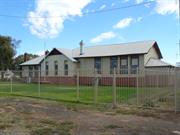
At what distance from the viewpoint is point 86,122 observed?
10641 mm

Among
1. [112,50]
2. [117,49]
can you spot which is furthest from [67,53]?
[117,49]

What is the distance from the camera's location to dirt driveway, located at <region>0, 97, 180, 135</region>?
29.8ft

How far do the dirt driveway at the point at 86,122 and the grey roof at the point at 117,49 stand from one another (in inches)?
982

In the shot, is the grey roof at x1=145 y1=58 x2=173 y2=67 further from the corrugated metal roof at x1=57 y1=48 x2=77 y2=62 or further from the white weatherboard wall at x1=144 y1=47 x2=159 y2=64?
the corrugated metal roof at x1=57 y1=48 x2=77 y2=62

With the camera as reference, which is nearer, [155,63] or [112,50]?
[155,63]

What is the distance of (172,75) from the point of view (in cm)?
1387

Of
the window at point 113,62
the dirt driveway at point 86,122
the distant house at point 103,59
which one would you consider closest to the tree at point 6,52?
the distant house at point 103,59

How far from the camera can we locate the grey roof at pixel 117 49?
3855 cm

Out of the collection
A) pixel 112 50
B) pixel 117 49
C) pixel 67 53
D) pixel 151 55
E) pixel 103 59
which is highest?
pixel 117 49

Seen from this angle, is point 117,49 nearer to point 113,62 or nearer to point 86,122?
point 113,62

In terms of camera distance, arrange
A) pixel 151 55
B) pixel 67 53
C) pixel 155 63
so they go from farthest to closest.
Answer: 1. pixel 67 53
2. pixel 151 55
3. pixel 155 63

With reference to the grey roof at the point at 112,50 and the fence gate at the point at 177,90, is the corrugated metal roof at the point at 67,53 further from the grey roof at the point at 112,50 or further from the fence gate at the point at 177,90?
the fence gate at the point at 177,90

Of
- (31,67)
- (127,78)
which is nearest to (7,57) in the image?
(31,67)

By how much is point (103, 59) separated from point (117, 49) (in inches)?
89.2
